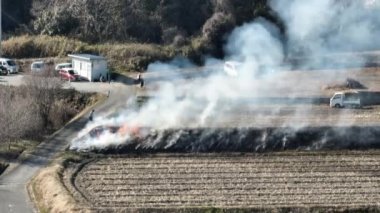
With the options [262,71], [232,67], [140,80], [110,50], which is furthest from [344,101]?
[110,50]

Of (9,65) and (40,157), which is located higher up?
(9,65)

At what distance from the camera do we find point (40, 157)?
2738cm

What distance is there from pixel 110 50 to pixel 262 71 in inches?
560

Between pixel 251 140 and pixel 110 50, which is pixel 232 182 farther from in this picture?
pixel 110 50

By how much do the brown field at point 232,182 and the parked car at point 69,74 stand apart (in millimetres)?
16235

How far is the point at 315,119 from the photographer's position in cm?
3250

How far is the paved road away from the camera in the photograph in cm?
2258

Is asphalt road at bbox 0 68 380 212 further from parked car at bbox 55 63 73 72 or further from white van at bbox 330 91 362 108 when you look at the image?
parked car at bbox 55 63 73 72

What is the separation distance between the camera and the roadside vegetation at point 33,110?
29.7 meters

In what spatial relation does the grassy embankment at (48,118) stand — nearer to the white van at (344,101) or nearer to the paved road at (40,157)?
the paved road at (40,157)

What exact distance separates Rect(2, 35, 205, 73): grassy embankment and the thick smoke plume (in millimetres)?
3448

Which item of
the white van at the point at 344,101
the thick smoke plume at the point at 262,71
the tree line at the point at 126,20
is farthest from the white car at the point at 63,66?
the white van at the point at 344,101

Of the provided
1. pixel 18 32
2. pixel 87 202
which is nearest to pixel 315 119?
pixel 87 202

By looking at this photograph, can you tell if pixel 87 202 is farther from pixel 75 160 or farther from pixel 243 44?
pixel 243 44
